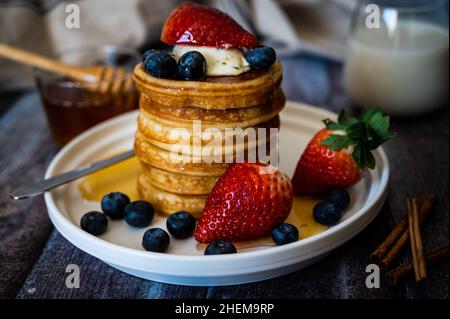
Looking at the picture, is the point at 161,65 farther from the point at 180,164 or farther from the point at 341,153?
the point at 341,153

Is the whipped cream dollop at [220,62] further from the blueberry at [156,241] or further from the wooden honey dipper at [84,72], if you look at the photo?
the wooden honey dipper at [84,72]

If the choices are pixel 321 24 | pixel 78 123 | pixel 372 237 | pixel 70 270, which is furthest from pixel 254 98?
pixel 321 24

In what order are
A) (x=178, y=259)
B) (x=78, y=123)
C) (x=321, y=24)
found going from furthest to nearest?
(x=321, y=24) → (x=78, y=123) → (x=178, y=259)

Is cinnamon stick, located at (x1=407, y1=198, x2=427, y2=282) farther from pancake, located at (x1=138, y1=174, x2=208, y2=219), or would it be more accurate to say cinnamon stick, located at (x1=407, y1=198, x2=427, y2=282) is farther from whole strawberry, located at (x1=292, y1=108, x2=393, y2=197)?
pancake, located at (x1=138, y1=174, x2=208, y2=219)

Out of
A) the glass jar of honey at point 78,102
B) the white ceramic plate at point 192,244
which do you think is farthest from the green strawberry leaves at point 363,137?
the glass jar of honey at point 78,102

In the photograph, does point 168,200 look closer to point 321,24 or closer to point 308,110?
point 308,110

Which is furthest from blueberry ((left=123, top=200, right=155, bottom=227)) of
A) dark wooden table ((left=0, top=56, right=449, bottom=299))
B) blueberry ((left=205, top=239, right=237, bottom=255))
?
blueberry ((left=205, top=239, right=237, bottom=255))
